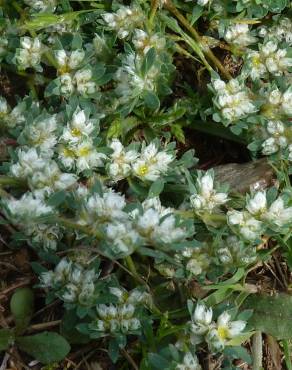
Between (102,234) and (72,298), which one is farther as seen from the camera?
(72,298)

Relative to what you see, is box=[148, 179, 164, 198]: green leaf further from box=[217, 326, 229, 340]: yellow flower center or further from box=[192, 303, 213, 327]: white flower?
box=[217, 326, 229, 340]: yellow flower center

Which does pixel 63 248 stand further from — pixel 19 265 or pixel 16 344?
pixel 16 344

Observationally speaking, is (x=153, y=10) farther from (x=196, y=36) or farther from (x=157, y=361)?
(x=157, y=361)

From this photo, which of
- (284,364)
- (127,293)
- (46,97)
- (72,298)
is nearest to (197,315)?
(127,293)

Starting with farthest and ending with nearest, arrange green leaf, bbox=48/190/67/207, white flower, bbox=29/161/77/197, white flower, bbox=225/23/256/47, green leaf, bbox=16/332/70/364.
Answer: white flower, bbox=225/23/256/47, green leaf, bbox=16/332/70/364, white flower, bbox=29/161/77/197, green leaf, bbox=48/190/67/207

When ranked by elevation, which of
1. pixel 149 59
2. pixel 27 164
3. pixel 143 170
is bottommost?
pixel 143 170

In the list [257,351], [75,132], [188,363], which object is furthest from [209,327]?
[75,132]

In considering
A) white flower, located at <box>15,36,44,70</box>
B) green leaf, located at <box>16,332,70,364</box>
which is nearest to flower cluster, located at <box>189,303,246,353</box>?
green leaf, located at <box>16,332,70,364</box>
